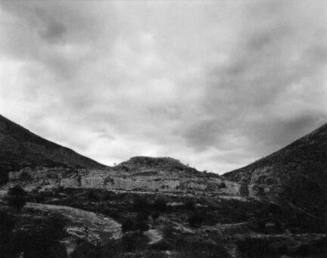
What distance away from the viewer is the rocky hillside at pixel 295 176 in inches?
1998

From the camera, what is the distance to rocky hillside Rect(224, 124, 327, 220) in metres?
50.8

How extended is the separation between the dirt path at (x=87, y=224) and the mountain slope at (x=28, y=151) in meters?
24.0

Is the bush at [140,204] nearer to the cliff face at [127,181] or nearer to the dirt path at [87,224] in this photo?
the dirt path at [87,224]

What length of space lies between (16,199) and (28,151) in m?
35.0

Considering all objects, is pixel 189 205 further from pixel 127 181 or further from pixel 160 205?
pixel 127 181

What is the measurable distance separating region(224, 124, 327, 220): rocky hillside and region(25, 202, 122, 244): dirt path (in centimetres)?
1993

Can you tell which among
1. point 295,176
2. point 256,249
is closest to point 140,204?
point 256,249

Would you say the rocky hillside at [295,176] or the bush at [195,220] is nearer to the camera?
the bush at [195,220]

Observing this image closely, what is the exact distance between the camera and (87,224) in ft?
110

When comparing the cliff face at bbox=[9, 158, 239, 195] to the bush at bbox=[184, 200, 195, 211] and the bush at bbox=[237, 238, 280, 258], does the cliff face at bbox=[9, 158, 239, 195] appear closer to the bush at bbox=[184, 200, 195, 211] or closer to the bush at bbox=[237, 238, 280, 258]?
the bush at bbox=[184, 200, 195, 211]

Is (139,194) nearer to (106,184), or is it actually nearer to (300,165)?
(106,184)

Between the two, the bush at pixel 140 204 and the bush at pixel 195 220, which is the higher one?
the bush at pixel 140 204

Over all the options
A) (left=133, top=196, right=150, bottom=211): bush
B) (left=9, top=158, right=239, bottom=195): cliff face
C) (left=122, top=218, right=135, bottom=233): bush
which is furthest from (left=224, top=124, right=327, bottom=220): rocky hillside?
(left=122, top=218, right=135, bottom=233): bush

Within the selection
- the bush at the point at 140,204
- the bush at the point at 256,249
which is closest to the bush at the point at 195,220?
the bush at the point at 140,204
